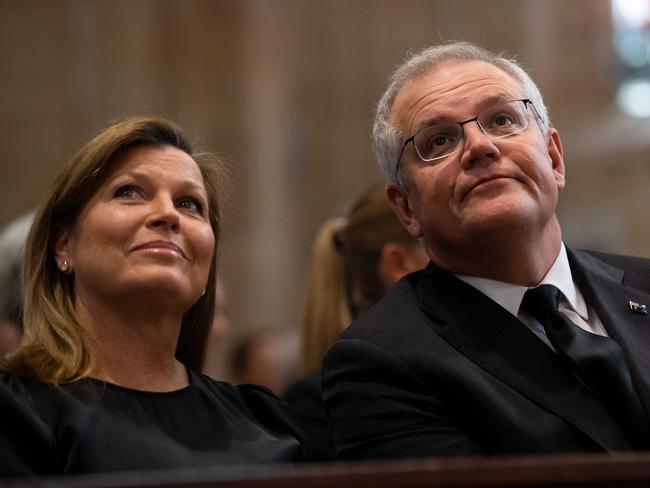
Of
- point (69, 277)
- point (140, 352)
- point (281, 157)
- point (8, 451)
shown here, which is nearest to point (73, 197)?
point (69, 277)

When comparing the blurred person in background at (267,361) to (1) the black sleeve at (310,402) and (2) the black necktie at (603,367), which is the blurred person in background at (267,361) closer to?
(1) the black sleeve at (310,402)

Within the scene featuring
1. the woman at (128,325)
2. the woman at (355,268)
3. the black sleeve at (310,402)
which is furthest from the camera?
the woman at (355,268)

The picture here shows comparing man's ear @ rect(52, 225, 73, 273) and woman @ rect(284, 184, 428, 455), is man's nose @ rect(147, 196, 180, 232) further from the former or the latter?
woman @ rect(284, 184, 428, 455)

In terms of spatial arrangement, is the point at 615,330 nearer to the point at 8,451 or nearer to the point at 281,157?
the point at 8,451

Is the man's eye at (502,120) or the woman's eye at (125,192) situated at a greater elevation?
the man's eye at (502,120)

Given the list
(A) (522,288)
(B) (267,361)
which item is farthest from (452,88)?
(B) (267,361)

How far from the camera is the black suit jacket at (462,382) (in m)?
2.90

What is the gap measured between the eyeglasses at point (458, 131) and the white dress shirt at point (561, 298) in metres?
0.38

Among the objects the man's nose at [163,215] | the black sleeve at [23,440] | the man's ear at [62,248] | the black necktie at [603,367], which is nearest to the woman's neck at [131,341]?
the man's ear at [62,248]

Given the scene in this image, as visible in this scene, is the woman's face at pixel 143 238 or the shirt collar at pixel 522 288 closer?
the woman's face at pixel 143 238

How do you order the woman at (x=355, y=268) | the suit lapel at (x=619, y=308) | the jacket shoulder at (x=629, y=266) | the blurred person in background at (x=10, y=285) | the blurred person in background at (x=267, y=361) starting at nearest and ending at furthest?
the suit lapel at (x=619, y=308) → the jacket shoulder at (x=629, y=266) → the blurred person in background at (x=10, y=285) → the woman at (x=355, y=268) → the blurred person in background at (x=267, y=361)

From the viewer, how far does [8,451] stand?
8.82 feet

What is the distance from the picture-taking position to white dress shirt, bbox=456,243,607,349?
3.21 m

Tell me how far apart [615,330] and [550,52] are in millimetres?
9356
